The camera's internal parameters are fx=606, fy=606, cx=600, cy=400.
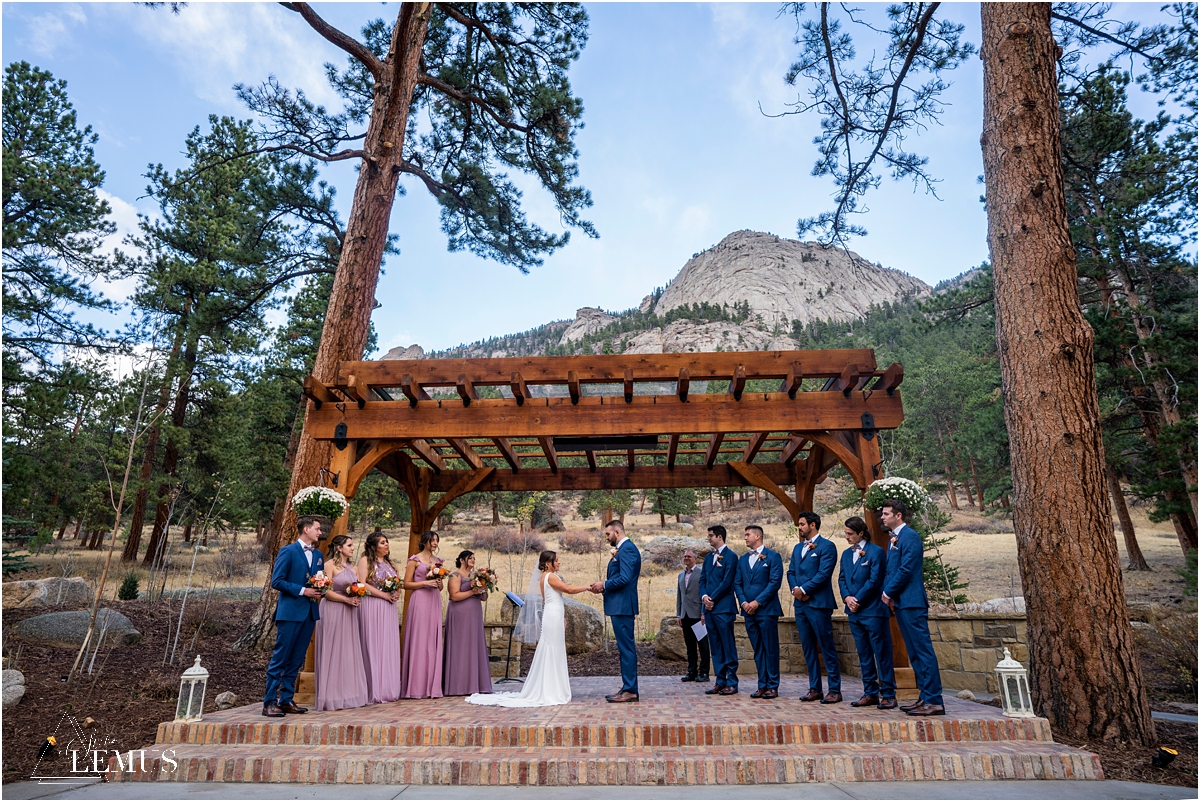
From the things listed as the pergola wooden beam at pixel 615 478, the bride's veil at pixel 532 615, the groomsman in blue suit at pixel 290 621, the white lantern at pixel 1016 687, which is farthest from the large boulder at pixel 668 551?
the groomsman in blue suit at pixel 290 621

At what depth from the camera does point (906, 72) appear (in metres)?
8.07

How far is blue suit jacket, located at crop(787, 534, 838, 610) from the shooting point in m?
5.44

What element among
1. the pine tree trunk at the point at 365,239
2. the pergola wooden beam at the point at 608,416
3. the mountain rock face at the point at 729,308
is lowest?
the pergola wooden beam at the point at 608,416

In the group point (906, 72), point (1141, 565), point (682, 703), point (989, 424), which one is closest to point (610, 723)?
point (682, 703)

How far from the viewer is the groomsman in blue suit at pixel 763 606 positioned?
574cm

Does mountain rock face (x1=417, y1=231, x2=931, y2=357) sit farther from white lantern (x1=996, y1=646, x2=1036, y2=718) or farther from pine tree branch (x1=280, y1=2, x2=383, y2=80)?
white lantern (x1=996, y1=646, x2=1036, y2=718)

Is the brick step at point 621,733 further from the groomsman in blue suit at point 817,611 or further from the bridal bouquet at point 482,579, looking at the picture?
the bridal bouquet at point 482,579

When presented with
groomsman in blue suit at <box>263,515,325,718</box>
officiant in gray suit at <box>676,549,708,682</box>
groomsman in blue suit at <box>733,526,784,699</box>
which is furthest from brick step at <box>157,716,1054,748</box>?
officiant in gray suit at <box>676,549,708,682</box>

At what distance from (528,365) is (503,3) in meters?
7.45

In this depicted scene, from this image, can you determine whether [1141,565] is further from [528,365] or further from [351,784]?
[351,784]

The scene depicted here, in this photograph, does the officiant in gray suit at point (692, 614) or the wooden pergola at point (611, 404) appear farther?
the officiant in gray suit at point (692, 614)

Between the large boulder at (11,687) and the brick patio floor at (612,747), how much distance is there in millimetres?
2046

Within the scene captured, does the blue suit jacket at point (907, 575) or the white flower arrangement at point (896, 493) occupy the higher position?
the white flower arrangement at point (896, 493)

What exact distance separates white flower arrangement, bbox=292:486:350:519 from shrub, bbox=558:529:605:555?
18253mm
